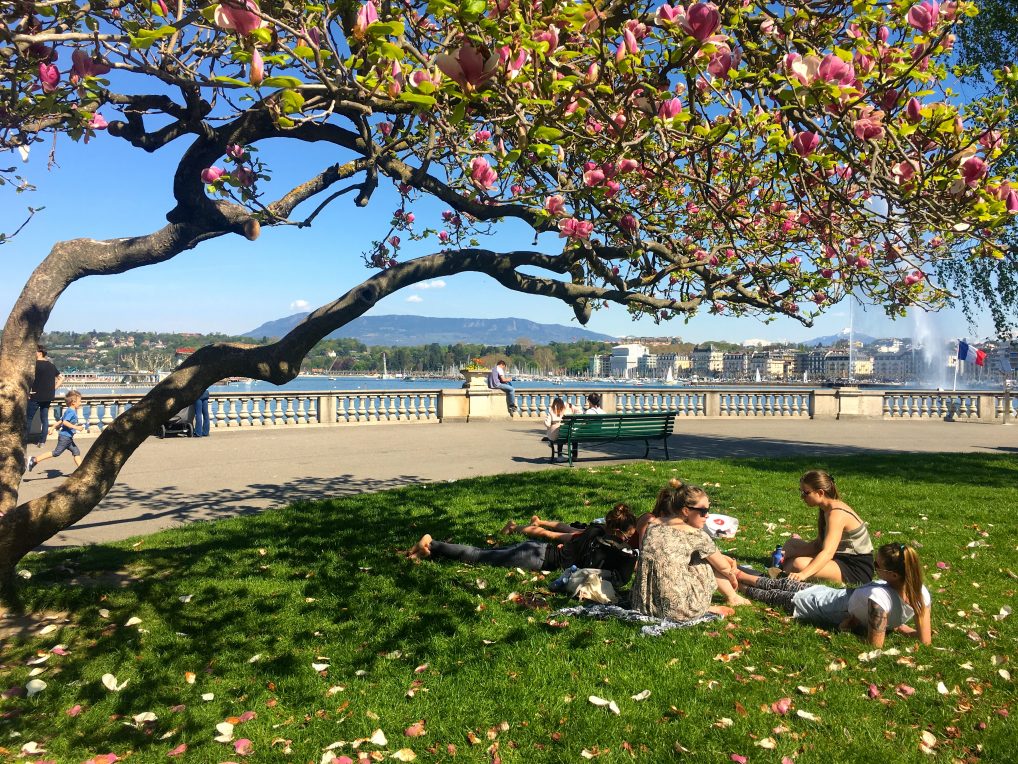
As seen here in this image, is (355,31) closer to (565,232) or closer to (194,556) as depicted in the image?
(565,232)

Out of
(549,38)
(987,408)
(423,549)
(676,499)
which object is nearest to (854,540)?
(676,499)

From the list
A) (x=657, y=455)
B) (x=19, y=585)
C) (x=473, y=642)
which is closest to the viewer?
(x=473, y=642)

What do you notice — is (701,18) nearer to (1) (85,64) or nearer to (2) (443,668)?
(2) (443,668)

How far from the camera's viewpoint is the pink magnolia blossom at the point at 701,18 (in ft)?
9.93

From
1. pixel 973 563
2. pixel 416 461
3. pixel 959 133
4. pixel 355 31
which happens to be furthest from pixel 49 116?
pixel 973 563

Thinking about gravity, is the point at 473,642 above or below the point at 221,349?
below

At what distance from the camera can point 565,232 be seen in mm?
6277

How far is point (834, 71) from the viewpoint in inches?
131

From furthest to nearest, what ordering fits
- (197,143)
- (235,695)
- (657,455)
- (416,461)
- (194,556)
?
(657,455) < (416,461) < (194,556) < (197,143) < (235,695)

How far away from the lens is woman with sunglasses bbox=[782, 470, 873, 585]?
19.5 ft

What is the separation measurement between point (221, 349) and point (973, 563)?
7445 mm

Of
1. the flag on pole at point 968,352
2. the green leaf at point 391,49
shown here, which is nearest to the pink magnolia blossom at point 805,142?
the green leaf at point 391,49

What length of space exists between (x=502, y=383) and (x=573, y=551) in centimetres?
1528

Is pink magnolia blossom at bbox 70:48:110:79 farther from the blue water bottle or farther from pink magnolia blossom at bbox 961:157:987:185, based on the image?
the blue water bottle
